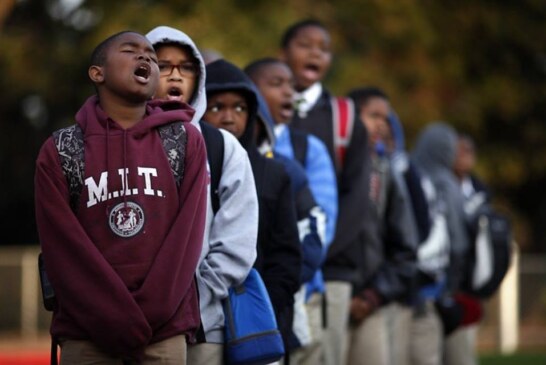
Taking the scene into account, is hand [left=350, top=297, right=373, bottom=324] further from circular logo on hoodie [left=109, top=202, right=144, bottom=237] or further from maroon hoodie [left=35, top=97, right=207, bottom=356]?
circular logo on hoodie [left=109, top=202, right=144, bottom=237]

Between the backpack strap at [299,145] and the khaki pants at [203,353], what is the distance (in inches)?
107

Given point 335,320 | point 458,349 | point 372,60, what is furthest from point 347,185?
point 372,60

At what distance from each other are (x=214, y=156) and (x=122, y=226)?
1.01m

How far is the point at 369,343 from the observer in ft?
35.9

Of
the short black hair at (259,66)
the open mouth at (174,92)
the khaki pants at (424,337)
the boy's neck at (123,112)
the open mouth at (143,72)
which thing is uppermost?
the short black hair at (259,66)

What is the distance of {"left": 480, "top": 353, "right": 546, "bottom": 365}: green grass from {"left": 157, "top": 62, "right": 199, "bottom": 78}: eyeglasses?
1214 centimetres

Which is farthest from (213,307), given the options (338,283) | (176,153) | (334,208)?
(338,283)

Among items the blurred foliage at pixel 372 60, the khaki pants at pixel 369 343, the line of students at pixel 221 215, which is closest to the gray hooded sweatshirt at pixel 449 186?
the line of students at pixel 221 215

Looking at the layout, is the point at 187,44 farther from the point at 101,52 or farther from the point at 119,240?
the point at 119,240

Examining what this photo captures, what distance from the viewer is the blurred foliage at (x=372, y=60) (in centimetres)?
2345

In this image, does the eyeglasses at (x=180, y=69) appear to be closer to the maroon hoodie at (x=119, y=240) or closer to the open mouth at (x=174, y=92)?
the open mouth at (x=174, y=92)

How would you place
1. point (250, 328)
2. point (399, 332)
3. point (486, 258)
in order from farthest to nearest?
point (486, 258) < point (399, 332) < point (250, 328)

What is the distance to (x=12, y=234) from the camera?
99.0 feet

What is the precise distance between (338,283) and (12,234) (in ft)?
68.6
